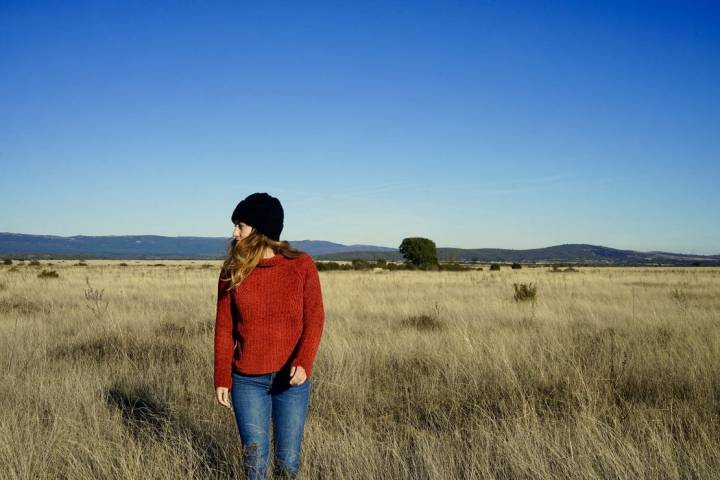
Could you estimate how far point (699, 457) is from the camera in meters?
3.32

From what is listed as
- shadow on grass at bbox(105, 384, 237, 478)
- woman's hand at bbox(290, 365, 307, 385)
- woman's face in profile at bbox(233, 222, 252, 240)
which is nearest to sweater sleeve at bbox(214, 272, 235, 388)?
woman's face in profile at bbox(233, 222, 252, 240)

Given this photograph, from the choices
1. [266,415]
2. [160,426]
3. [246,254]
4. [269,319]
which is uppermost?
[246,254]

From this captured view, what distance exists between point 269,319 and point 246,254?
331 millimetres

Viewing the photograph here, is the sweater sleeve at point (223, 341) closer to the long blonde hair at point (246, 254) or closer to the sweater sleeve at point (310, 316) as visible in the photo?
the long blonde hair at point (246, 254)

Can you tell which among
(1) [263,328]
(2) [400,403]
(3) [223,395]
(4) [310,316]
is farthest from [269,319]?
(2) [400,403]

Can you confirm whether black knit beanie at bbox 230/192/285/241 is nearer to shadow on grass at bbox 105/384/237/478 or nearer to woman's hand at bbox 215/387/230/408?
woman's hand at bbox 215/387/230/408

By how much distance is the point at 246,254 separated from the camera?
2.59m

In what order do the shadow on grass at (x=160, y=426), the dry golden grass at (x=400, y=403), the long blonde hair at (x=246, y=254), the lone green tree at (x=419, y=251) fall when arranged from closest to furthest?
1. the long blonde hair at (x=246, y=254)
2. the dry golden grass at (x=400, y=403)
3. the shadow on grass at (x=160, y=426)
4. the lone green tree at (x=419, y=251)

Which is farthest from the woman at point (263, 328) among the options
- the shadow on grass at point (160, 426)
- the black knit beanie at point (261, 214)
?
the shadow on grass at point (160, 426)

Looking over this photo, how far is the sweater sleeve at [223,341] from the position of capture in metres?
2.65

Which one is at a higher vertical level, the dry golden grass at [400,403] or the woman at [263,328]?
the woman at [263,328]

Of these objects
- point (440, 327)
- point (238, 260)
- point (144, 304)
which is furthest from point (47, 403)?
point (144, 304)

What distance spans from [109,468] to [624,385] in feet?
14.2

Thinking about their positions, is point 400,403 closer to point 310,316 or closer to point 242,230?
point 310,316
